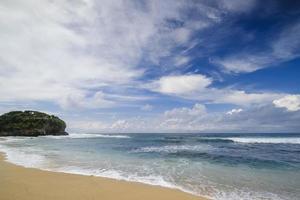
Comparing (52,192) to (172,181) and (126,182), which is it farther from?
(172,181)

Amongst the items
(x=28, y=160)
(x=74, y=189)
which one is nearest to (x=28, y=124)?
(x=28, y=160)

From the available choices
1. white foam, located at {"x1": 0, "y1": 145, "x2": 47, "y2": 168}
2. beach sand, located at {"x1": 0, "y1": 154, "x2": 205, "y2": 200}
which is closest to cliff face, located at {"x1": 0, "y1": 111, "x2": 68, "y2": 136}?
white foam, located at {"x1": 0, "y1": 145, "x2": 47, "y2": 168}

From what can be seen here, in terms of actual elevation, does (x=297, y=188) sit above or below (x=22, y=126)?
below

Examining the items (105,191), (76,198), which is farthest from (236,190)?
(76,198)

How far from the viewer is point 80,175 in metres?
10.5

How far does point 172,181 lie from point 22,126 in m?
75.5

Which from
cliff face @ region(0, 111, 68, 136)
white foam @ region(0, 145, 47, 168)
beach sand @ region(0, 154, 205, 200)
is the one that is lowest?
beach sand @ region(0, 154, 205, 200)

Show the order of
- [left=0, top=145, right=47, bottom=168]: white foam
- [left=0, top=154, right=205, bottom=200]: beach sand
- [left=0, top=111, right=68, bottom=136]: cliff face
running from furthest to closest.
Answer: [left=0, top=111, right=68, bottom=136]: cliff face
[left=0, top=145, right=47, bottom=168]: white foam
[left=0, top=154, right=205, bottom=200]: beach sand

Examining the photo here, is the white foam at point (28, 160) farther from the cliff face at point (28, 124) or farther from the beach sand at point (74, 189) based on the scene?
the cliff face at point (28, 124)

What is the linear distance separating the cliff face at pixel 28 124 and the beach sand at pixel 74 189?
70.5 m

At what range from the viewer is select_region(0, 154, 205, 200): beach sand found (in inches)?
286

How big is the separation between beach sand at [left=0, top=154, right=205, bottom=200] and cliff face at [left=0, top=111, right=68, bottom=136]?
231 feet

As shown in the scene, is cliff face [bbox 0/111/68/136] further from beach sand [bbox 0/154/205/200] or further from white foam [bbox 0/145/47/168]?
beach sand [bbox 0/154/205/200]

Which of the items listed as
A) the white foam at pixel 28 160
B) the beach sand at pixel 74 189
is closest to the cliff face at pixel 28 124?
the white foam at pixel 28 160
